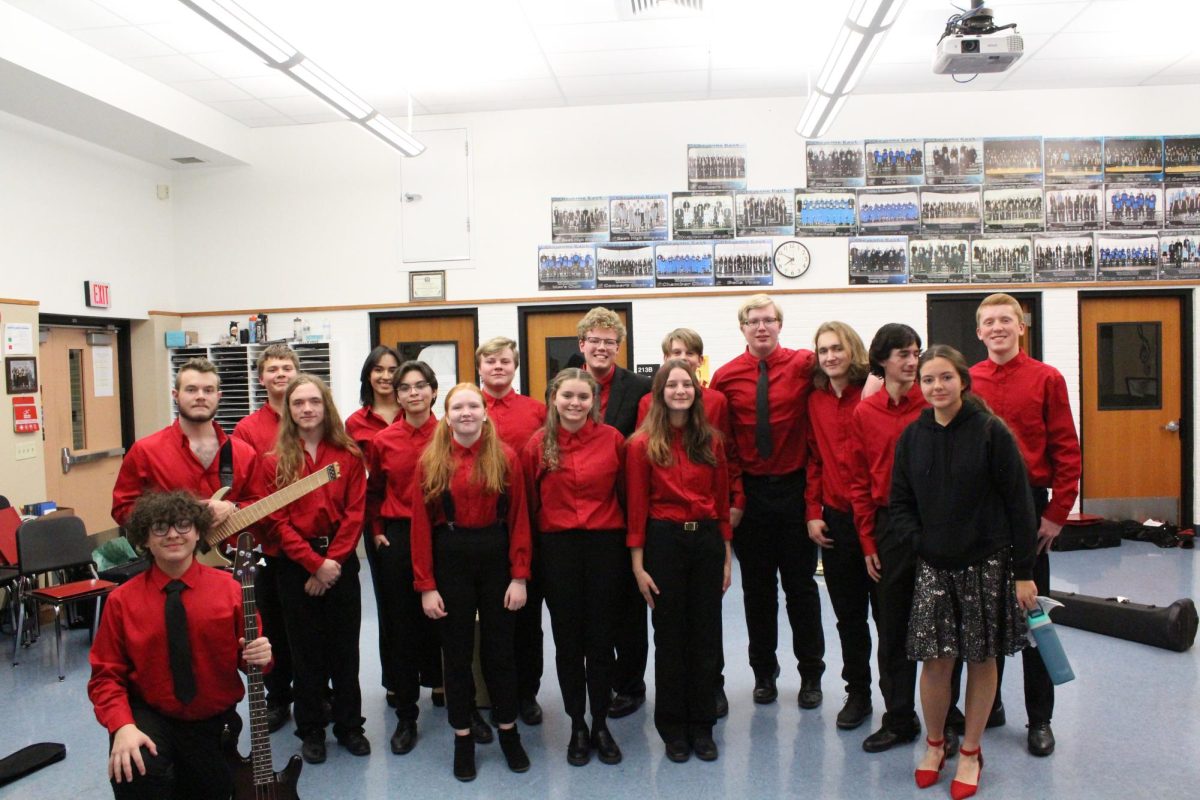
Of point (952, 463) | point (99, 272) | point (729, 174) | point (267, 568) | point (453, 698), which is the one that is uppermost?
point (729, 174)

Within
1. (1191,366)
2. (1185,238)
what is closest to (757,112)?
(1185,238)

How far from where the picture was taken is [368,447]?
3.37m

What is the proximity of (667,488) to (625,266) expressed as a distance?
405cm

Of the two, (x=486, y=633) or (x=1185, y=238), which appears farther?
(x=1185, y=238)

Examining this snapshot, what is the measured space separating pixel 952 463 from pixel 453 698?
2.00 m

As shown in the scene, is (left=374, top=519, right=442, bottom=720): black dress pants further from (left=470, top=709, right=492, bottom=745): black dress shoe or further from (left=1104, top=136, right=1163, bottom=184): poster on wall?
(left=1104, top=136, right=1163, bottom=184): poster on wall

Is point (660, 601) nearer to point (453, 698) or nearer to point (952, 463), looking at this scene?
point (453, 698)

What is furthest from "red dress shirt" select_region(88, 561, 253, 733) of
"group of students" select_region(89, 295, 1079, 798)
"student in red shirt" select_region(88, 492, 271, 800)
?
"group of students" select_region(89, 295, 1079, 798)

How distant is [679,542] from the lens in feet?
9.51

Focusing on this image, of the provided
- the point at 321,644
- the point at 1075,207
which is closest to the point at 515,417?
the point at 321,644

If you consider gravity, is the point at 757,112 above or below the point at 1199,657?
above

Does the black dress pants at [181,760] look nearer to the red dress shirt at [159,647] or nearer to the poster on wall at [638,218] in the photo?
the red dress shirt at [159,647]

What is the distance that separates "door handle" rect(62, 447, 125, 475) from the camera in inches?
237

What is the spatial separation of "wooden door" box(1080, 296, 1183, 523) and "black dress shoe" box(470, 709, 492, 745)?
18.9 ft
